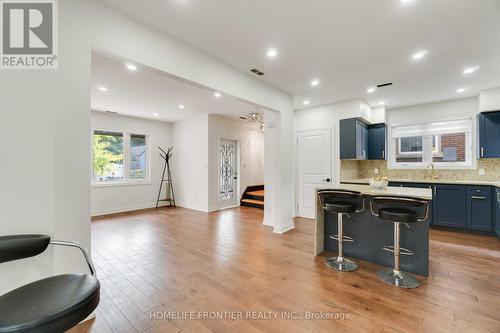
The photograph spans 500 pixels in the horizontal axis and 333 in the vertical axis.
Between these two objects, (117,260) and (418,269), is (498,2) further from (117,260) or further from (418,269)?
(117,260)

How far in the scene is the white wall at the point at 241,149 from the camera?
648cm

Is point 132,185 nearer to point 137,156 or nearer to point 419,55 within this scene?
point 137,156

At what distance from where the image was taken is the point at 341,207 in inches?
110

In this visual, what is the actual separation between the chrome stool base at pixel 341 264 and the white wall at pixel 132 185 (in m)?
5.91

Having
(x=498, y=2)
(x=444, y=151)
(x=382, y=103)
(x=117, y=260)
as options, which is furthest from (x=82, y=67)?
(x=444, y=151)

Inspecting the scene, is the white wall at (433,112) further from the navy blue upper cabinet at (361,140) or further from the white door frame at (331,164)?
the white door frame at (331,164)

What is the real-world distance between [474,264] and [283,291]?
2750mm

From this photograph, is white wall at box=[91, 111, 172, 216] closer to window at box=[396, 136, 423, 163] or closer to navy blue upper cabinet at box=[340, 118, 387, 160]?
navy blue upper cabinet at box=[340, 118, 387, 160]

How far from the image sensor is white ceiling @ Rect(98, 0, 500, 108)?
2.09m

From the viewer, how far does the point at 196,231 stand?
4.48m

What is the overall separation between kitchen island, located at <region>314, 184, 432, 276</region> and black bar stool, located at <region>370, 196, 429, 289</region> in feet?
0.30

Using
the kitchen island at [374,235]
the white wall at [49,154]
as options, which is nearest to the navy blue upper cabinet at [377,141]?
the kitchen island at [374,235]

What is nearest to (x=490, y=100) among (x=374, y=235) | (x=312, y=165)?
(x=312, y=165)

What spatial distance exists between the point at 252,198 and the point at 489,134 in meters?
5.81
